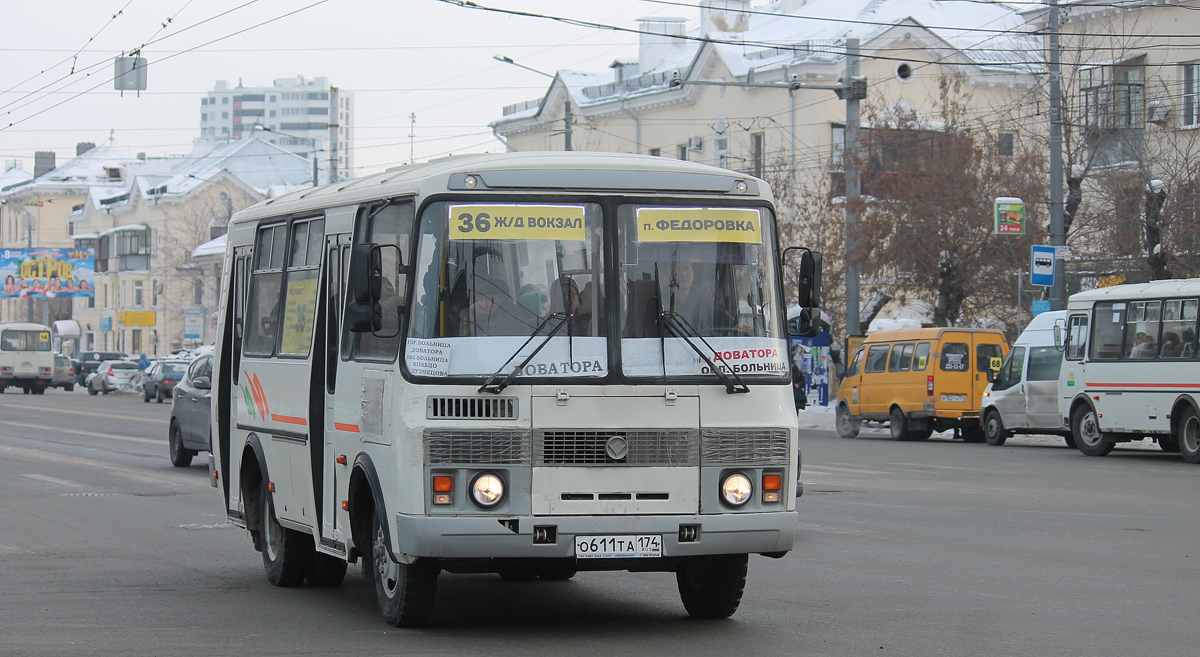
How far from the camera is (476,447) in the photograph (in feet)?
26.5

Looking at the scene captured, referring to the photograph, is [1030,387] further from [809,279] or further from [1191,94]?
[809,279]

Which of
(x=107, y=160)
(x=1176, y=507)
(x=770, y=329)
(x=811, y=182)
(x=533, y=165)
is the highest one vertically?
(x=107, y=160)

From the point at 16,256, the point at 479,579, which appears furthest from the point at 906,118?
the point at 16,256

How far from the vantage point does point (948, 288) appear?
40781 millimetres

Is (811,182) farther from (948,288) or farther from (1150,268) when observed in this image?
(1150,268)

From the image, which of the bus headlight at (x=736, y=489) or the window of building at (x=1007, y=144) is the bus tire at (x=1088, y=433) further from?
the bus headlight at (x=736, y=489)

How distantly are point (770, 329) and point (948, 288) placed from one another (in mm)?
33150

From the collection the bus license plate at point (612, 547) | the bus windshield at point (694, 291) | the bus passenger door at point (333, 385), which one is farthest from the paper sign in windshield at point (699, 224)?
the bus passenger door at point (333, 385)

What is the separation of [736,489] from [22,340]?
63741 mm

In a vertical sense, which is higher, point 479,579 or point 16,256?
point 16,256

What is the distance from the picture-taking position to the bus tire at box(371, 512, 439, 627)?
8.50 meters

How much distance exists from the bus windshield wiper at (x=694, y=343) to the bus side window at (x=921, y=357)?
2425 centimetres

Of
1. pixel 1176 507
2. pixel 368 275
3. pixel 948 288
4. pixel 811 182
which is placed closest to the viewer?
pixel 368 275

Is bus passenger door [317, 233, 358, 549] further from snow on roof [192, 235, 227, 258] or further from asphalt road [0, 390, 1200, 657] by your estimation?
snow on roof [192, 235, 227, 258]
